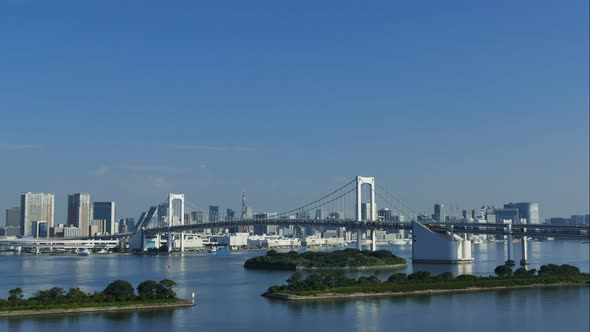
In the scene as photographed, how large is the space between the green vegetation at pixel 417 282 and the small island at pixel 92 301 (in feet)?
6.57

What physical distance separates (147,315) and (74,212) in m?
49.2

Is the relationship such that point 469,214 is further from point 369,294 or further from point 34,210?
point 369,294

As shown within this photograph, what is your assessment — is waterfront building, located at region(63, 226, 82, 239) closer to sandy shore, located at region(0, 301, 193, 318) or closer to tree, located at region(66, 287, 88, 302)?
tree, located at region(66, 287, 88, 302)

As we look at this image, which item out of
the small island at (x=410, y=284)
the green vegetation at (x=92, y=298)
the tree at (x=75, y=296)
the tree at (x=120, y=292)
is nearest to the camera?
the green vegetation at (x=92, y=298)

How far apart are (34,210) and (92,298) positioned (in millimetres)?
51768

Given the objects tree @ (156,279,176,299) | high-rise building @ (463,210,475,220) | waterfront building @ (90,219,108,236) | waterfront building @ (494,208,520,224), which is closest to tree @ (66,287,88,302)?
tree @ (156,279,176,299)

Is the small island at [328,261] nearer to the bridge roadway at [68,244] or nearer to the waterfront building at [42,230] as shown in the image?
the bridge roadway at [68,244]

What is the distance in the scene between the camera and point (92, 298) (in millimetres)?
10719

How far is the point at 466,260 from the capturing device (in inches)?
822

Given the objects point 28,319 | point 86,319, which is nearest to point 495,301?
point 86,319

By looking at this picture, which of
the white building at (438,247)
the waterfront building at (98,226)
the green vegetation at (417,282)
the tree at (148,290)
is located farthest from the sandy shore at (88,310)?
the waterfront building at (98,226)

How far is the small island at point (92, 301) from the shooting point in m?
10.1

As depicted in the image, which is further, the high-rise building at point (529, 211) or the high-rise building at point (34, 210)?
the high-rise building at point (34, 210)

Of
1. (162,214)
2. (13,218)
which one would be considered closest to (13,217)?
(13,218)
